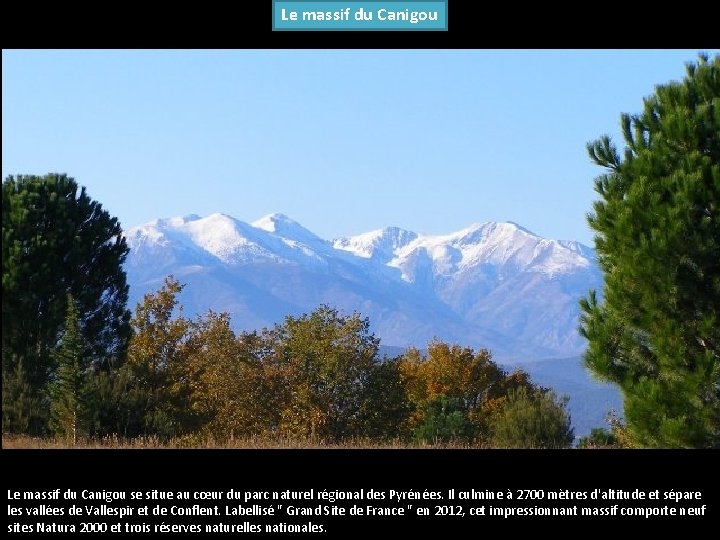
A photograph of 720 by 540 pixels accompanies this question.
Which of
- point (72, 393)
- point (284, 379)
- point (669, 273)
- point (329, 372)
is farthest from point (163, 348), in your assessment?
point (669, 273)

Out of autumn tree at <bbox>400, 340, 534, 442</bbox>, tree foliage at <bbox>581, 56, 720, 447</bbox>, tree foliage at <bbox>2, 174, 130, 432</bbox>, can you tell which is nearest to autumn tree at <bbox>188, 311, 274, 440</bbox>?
tree foliage at <bbox>2, 174, 130, 432</bbox>

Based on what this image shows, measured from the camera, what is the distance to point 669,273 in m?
19.4

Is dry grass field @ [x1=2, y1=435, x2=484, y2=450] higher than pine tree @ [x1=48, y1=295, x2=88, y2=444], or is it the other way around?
pine tree @ [x1=48, y1=295, x2=88, y2=444]

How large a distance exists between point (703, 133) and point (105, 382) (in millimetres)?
20667

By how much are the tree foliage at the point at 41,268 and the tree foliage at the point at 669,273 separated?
78.9 feet

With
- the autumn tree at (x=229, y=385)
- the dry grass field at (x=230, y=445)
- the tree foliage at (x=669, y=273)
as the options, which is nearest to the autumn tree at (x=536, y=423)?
the autumn tree at (x=229, y=385)

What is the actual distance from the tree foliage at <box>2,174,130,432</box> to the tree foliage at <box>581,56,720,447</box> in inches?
947

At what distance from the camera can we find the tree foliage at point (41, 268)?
38281 mm

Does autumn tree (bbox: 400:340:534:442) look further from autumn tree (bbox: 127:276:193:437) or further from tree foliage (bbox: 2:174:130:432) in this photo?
tree foliage (bbox: 2:174:130:432)

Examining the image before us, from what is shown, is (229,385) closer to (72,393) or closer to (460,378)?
(460,378)

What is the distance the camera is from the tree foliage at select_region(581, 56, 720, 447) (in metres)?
19.2

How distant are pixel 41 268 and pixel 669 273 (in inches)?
1128

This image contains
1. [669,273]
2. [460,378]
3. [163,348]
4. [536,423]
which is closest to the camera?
[669,273]
